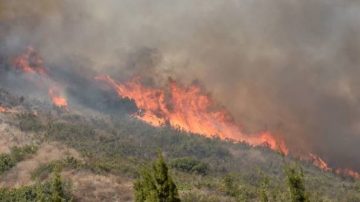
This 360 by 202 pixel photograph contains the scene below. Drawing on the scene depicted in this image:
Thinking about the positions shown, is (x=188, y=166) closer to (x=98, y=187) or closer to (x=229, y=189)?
(x=229, y=189)

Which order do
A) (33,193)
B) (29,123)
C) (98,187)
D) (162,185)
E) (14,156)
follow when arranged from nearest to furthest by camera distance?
(162,185) < (33,193) < (98,187) < (14,156) < (29,123)

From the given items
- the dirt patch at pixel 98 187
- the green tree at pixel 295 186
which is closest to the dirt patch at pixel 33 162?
the dirt patch at pixel 98 187

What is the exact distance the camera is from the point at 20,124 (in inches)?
6732

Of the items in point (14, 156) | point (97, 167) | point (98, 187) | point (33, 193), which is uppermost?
point (14, 156)

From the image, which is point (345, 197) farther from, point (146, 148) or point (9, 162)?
point (9, 162)

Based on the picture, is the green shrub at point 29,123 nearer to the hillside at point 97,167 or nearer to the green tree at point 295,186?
the hillside at point 97,167

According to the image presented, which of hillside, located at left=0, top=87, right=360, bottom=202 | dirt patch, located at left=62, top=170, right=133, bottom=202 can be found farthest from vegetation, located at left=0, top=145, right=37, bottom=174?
dirt patch, located at left=62, top=170, right=133, bottom=202

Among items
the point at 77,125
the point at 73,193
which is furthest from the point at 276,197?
the point at 77,125

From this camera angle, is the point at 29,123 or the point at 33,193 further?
the point at 29,123

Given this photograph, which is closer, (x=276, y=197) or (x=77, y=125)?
(x=276, y=197)

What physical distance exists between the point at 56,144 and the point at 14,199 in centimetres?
4794

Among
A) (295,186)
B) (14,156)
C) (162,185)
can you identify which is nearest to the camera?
(162,185)

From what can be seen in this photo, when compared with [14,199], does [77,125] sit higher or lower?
higher

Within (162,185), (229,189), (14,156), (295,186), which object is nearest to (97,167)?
(14,156)
